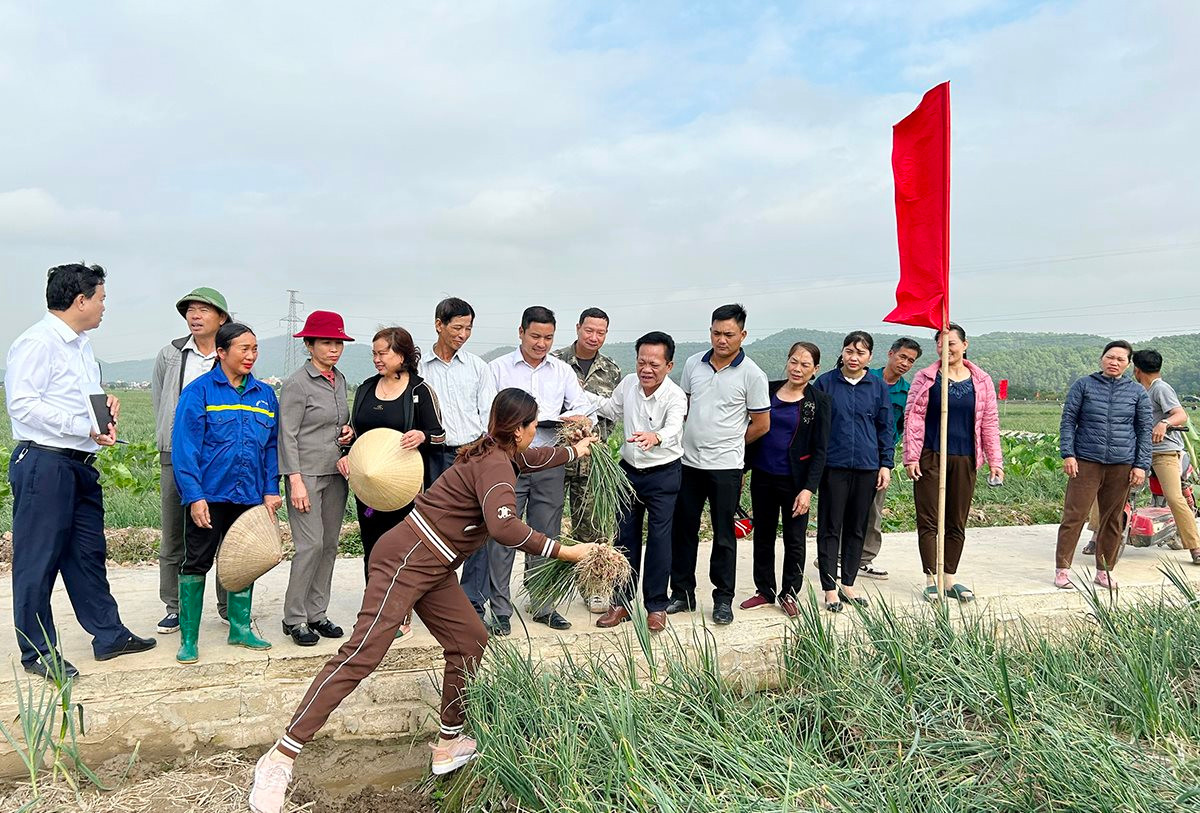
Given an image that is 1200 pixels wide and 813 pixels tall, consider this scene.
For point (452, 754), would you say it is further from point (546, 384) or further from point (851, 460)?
point (851, 460)

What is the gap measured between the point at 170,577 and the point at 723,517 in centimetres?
325

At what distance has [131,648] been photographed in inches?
167

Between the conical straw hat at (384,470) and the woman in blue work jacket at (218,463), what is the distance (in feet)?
1.74

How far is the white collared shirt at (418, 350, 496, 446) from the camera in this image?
4.79 m

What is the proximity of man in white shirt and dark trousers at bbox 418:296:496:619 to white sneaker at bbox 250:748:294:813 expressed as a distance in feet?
5.22

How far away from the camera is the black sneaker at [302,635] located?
174 inches

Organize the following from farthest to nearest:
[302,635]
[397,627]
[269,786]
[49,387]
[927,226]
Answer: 1. [927,226]
2. [302,635]
3. [49,387]
4. [397,627]
5. [269,786]

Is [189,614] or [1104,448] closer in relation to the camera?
[189,614]

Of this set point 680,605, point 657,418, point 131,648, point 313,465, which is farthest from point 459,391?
point 131,648

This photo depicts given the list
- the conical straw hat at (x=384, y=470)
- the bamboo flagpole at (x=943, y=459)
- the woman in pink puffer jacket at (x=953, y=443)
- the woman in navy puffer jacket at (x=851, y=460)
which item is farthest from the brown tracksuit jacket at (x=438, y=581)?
the woman in pink puffer jacket at (x=953, y=443)

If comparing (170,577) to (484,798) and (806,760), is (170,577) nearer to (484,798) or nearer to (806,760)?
(484,798)

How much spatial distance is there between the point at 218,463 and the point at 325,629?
1.10 m

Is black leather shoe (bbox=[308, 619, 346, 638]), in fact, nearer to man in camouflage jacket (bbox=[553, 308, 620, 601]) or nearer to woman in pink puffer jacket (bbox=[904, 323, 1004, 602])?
man in camouflage jacket (bbox=[553, 308, 620, 601])

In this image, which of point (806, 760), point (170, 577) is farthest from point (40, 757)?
point (806, 760)
